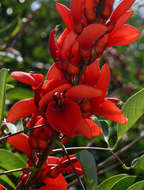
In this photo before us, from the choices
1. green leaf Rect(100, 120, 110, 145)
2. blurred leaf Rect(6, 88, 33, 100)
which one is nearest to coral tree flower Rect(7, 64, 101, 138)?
green leaf Rect(100, 120, 110, 145)

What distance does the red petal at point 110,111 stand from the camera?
78 cm

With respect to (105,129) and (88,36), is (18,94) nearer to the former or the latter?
(105,129)

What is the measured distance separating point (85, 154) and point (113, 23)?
1.06 feet

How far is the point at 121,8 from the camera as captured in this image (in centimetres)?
80

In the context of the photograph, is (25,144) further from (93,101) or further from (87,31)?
(87,31)

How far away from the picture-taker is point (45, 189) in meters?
0.90

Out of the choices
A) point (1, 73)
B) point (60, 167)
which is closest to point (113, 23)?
point (1, 73)

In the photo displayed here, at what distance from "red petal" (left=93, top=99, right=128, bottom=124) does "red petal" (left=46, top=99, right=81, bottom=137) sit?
64 millimetres

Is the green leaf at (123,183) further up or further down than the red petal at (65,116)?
further down

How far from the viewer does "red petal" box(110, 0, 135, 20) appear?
0.80 metres

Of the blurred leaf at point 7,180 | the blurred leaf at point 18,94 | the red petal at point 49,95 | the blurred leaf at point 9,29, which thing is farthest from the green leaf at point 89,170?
the blurred leaf at point 9,29

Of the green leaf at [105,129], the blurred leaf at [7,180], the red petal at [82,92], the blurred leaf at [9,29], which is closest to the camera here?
the red petal at [82,92]

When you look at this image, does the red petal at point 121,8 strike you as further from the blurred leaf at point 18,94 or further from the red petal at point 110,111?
the blurred leaf at point 18,94

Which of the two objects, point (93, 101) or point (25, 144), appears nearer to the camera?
point (93, 101)
